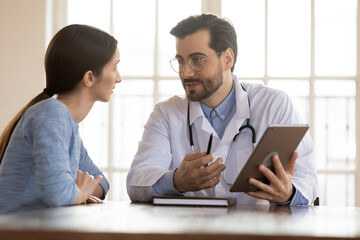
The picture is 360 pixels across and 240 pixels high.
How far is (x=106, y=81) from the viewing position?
7.00ft

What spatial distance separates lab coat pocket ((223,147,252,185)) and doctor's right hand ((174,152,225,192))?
318 millimetres

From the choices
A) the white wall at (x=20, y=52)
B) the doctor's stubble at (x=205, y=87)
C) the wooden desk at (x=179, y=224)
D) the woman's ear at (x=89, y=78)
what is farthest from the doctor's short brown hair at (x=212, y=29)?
the white wall at (x=20, y=52)

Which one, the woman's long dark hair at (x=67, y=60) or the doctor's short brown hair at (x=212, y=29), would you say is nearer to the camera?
the woman's long dark hair at (x=67, y=60)

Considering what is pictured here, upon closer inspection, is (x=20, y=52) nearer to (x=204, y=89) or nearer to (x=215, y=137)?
(x=204, y=89)

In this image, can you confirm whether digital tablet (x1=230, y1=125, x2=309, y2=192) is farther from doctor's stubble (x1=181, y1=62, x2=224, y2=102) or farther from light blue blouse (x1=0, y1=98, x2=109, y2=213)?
doctor's stubble (x1=181, y1=62, x2=224, y2=102)

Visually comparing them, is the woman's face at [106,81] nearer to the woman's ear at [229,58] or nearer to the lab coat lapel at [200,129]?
the lab coat lapel at [200,129]

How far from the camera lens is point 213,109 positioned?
2.59 metres

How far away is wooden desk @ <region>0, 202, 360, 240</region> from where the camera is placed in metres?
1.11

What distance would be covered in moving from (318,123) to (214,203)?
2.06 m

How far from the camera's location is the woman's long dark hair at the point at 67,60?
201cm

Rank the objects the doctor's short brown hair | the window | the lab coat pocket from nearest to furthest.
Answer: the lab coat pocket
the doctor's short brown hair
the window

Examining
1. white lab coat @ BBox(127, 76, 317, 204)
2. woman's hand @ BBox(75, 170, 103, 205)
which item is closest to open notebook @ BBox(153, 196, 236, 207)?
woman's hand @ BBox(75, 170, 103, 205)

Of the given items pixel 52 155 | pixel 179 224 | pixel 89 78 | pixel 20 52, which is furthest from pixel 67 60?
pixel 20 52

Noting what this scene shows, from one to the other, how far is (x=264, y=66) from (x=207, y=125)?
4.72ft
